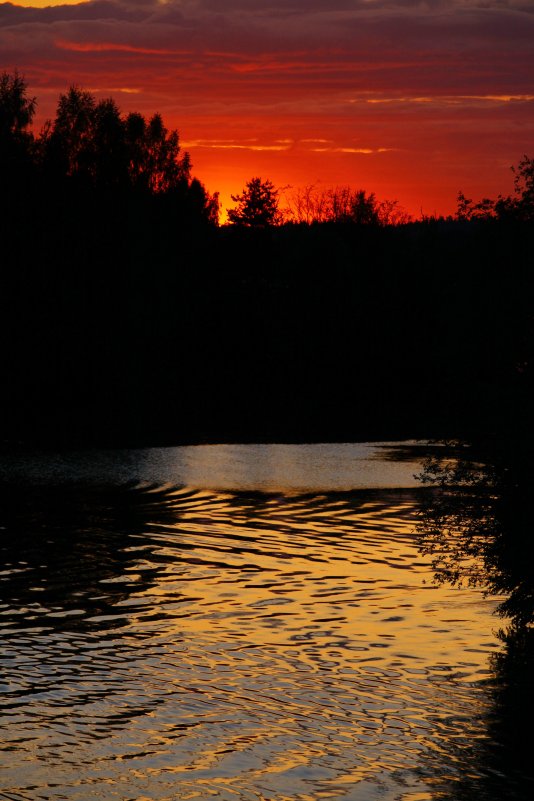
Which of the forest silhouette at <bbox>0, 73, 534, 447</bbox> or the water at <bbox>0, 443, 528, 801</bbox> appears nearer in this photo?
the water at <bbox>0, 443, 528, 801</bbox>

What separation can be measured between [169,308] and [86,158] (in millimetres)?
13094

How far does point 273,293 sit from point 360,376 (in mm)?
10833

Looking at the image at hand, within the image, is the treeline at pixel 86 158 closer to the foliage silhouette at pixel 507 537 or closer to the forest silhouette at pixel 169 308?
the forest silhouette at pixel 169 308

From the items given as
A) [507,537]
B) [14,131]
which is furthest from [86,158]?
[507,537]

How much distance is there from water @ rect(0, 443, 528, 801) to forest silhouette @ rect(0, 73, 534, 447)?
21006mm

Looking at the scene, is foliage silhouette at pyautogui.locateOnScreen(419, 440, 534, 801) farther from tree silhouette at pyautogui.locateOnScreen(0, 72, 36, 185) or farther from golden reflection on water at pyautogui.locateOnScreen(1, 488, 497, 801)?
tree silhouette at pyautogui.locateOnScreen(0, 72, 36, 185)

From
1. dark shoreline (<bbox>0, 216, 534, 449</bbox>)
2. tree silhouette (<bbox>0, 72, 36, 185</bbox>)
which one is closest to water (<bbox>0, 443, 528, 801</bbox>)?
dark shoreline (<bbox>0, 216, 534, 449</bbox>)

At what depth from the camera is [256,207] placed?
400ft

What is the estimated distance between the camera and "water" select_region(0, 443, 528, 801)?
16.6 meters

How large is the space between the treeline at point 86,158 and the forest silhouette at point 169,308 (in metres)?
0.14

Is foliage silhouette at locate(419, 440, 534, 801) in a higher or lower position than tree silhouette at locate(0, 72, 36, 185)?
lower

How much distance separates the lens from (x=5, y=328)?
273ft

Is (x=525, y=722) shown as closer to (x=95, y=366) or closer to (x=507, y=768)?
(x=507, y=768)

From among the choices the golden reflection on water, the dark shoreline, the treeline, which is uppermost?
the treeline
